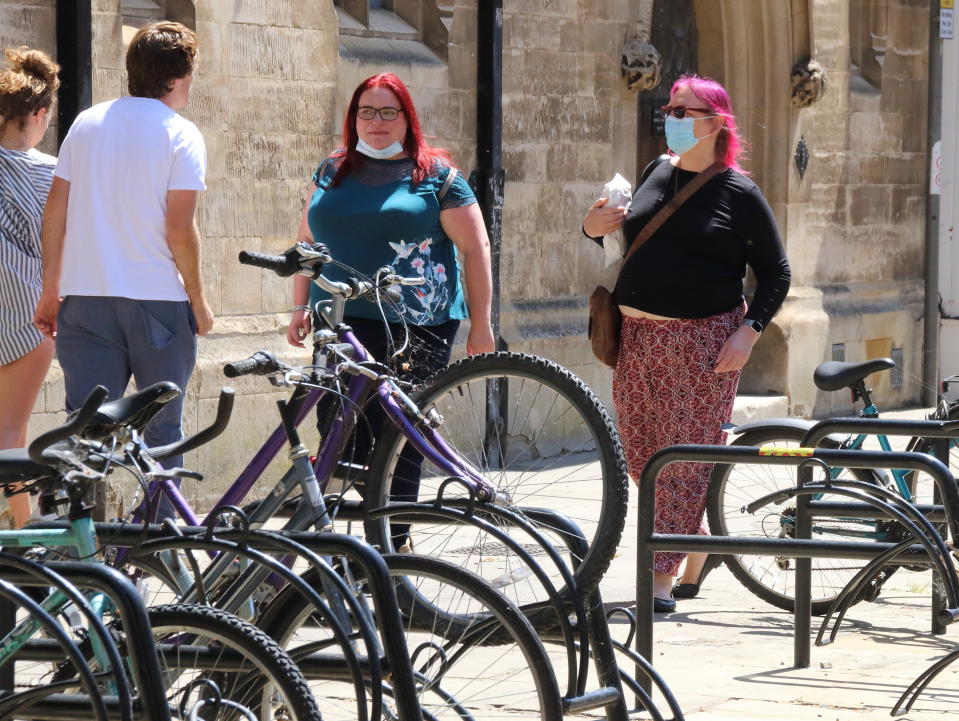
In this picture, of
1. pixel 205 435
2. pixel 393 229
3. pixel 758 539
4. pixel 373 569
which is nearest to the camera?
pixel 373 569

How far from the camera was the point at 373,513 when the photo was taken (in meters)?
4.25

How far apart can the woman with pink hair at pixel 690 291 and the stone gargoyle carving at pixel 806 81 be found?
6521 millimetres

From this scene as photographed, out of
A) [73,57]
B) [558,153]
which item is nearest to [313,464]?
[73,57]

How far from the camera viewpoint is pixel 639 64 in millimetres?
11586

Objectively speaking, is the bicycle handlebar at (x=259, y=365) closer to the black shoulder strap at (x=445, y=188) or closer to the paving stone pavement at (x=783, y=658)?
the paving stone pavement at (x=783, y=658)

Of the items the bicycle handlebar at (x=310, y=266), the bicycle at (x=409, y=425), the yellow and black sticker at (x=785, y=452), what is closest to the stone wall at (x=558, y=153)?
the yellow and black sticker at (x=785, y=452)

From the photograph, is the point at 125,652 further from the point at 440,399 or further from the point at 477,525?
the point at 440,399

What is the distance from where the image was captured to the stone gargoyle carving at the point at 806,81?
13023mm

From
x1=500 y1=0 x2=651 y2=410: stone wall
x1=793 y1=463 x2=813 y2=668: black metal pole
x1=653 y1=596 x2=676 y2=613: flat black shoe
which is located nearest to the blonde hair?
x1=653 y1=596 x2=676 y2=613: flat black shoe

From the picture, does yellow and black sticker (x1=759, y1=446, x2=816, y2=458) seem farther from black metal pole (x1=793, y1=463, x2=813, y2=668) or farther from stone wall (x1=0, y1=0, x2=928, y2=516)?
stone wall (x1=0, y1=0, x2=928, y2=516)

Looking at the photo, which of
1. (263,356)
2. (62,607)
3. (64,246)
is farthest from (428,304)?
(62,607)

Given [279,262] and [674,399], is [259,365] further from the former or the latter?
[674,399]

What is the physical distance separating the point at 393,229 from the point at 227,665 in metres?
2.73

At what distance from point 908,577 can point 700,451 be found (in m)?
2.83
